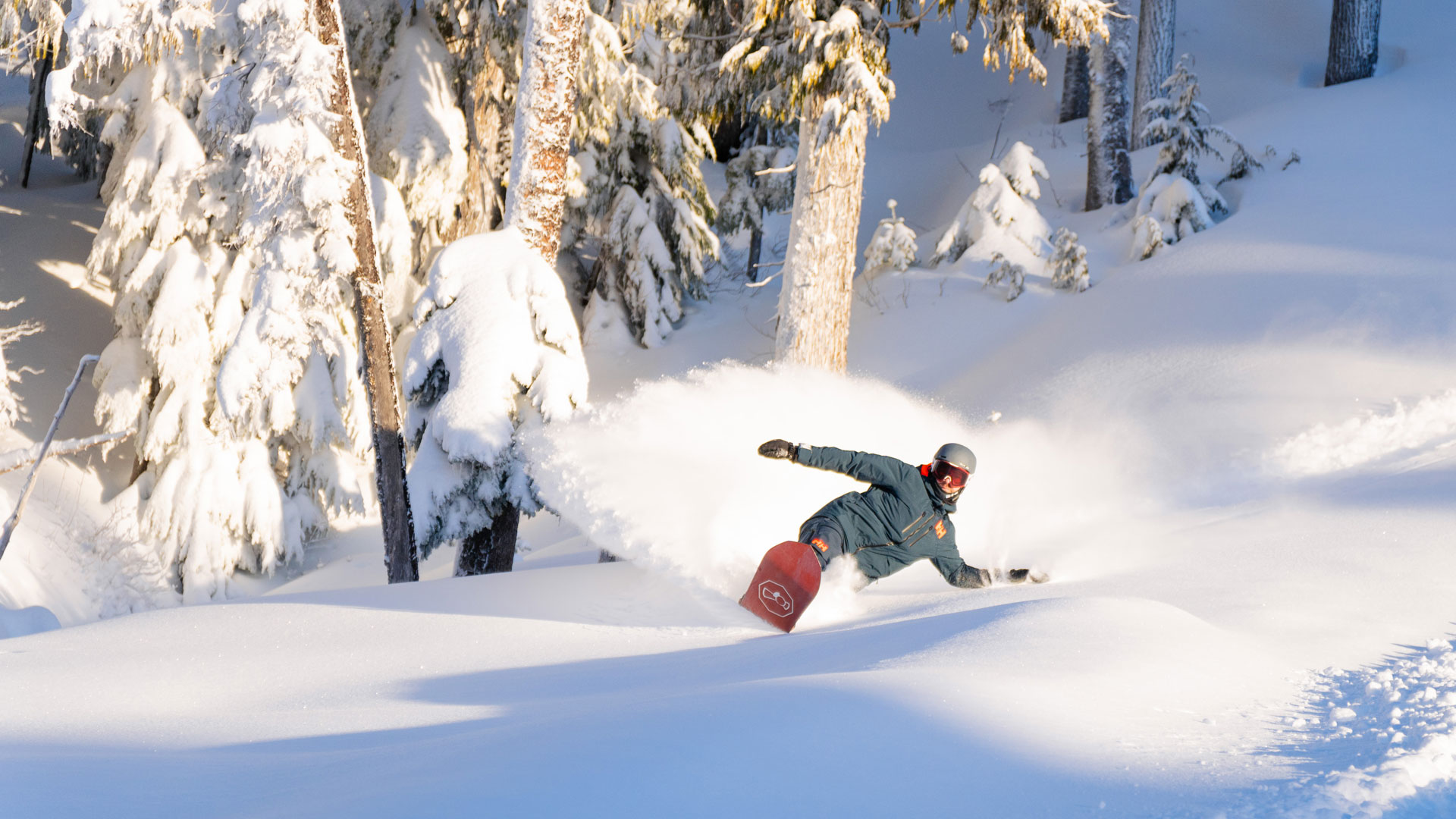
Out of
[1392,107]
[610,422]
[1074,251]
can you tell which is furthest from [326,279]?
[1392,107]

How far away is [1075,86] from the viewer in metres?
22.3

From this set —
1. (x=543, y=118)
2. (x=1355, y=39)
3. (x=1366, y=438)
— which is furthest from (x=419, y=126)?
(x=1355, y=39)

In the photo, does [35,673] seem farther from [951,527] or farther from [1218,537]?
[1218,537]

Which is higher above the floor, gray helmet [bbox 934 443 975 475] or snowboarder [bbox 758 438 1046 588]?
gray helmet [bbox 934 443 975 475]

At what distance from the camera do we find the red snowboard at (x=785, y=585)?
5328mm

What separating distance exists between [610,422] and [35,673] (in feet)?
13.4

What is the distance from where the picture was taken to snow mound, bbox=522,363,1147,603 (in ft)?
22.6

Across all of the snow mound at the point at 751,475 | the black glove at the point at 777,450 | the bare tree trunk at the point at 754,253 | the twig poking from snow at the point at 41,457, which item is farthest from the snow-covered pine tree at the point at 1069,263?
the twig poking from snow at the point at 41,457

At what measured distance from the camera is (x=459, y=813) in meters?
2.62

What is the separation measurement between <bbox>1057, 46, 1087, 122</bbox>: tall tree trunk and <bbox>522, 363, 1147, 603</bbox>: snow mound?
14800mm

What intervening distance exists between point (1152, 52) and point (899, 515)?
1454cm

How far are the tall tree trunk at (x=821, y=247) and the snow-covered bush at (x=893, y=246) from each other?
260 inches

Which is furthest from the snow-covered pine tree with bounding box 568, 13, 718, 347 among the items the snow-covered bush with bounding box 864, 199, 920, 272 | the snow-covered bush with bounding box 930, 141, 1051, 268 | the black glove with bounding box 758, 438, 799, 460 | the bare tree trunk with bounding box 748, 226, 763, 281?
the black glove with bounding box 758, 438, 799, 460

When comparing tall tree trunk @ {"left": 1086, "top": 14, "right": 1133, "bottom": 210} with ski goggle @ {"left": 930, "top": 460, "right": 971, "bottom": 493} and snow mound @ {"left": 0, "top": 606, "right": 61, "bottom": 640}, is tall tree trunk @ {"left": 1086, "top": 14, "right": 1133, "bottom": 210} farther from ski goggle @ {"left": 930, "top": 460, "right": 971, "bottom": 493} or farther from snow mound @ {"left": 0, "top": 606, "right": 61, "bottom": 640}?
snow mound @ {"left": 0, "top": 606, "right": 61, "bottom": 640}
